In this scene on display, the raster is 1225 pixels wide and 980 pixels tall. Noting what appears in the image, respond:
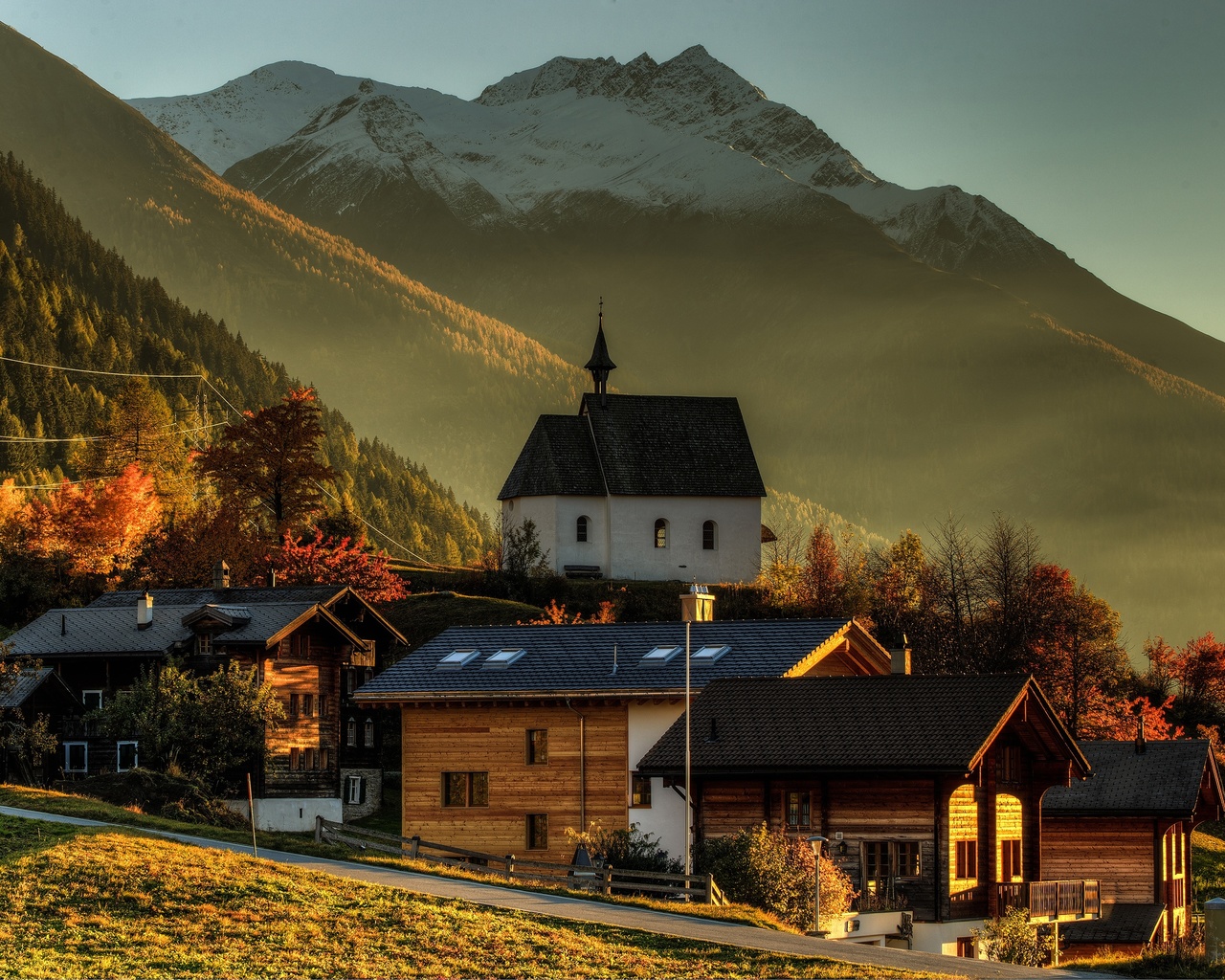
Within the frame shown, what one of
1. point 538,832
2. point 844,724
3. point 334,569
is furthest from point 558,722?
point 334,569

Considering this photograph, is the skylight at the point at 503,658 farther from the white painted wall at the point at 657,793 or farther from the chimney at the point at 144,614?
the chimney at the point at 144,614

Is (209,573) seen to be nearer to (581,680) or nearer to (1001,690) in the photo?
(581,680)

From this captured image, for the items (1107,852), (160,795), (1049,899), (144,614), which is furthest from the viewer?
(144,614)

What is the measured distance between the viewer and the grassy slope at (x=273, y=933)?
2809cm

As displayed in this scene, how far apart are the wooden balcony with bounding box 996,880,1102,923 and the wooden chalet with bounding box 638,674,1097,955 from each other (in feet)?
0.15

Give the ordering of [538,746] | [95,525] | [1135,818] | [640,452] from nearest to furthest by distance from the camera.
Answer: [538,746]
[1135,818]
[95,525]
[640,452]

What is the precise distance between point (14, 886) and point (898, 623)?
5722 cm

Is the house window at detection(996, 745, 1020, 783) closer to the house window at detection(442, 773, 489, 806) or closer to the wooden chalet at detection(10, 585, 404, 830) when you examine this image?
the house window at detection(442, 773, 489, 806)

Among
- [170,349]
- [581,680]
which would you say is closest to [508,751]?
[581,680]

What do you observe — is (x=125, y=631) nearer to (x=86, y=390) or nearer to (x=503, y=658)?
(x=503, y=658)

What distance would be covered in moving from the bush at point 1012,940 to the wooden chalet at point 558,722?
9.23 metres

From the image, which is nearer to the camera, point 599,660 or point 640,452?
point 599,660

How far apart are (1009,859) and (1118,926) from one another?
4.18 m

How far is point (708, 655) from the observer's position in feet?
167
